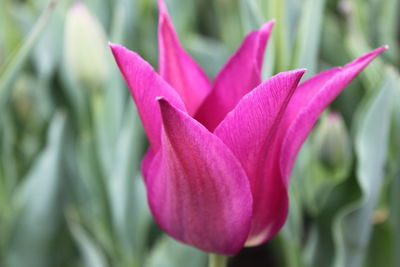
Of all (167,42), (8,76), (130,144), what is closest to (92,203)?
(130,144)

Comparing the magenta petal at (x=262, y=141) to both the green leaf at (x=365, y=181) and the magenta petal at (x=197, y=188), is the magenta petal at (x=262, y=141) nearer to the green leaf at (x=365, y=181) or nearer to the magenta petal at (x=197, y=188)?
the magenta petal at (x=197, y=188)

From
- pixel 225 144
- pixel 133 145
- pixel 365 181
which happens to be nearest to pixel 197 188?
pixel 225 144

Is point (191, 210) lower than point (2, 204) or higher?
higher

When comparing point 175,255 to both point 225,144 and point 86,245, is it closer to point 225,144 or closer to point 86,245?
point 86,245

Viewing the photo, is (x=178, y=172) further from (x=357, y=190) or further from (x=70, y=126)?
(x=70, y=126)

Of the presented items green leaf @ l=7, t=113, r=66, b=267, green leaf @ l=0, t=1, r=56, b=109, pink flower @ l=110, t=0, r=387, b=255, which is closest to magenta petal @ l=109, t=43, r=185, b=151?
pink flower @ l=110, t=0, r=387, b=255

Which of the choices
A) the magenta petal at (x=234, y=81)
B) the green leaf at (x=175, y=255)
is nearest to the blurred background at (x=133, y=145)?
the green leaf at (x=175, y=255)

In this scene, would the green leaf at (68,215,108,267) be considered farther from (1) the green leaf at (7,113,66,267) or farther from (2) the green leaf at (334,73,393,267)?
(2) the green leaf at (334,73,393,267)
